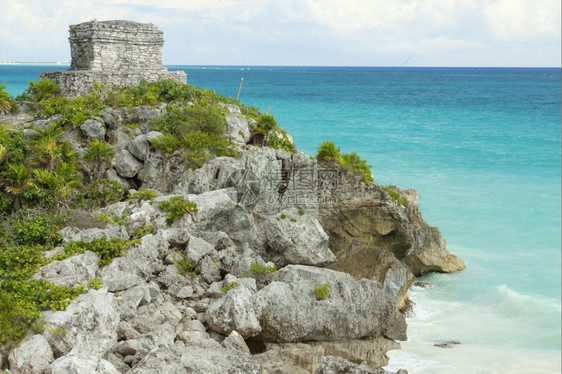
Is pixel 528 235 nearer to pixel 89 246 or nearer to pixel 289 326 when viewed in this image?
pixel 289 326

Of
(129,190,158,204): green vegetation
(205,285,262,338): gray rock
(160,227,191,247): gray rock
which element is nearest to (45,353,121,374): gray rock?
(205,285,262,338): gray rock

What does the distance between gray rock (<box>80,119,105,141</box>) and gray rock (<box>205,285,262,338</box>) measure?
8158 mm

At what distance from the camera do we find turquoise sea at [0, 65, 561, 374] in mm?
11922

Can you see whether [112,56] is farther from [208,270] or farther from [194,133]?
[208,270]

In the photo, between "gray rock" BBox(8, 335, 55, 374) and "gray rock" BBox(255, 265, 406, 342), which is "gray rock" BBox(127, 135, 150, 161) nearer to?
"gray rock" BBox(255, 265, 406, 342)

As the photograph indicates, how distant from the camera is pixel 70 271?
10133mm

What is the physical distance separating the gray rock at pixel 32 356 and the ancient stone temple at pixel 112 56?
12.8m

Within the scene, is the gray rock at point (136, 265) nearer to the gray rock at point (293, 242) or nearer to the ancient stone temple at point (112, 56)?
the gray rock at point (293, 242)

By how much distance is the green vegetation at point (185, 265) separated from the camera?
11273mm

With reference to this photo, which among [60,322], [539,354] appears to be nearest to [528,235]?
[539,354]

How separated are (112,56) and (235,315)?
556 inches

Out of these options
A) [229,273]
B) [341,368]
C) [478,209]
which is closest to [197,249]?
[229,273]

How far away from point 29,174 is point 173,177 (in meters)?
3.61

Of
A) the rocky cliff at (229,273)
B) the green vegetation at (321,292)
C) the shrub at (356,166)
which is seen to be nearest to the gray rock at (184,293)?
the rocky cliff at (229,273)
